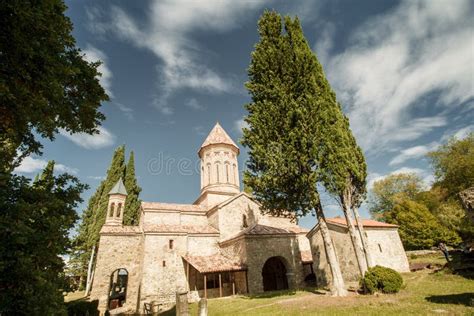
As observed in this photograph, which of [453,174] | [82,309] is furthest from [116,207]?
[453,174]

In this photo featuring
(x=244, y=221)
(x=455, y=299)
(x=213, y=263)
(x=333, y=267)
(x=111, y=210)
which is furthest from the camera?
(x=244, y=221)

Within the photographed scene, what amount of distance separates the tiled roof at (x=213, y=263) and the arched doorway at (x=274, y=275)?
4.84 meters

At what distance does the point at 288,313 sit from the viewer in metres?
8.43

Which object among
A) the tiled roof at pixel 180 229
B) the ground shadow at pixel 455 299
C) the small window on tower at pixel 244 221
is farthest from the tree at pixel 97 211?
the ground shadow at pixel 455 299

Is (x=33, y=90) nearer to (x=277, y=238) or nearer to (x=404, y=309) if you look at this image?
(x=404, y=309)

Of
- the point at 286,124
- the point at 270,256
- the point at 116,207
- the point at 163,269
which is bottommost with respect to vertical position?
the point at 163,269

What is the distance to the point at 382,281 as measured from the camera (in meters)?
10.1

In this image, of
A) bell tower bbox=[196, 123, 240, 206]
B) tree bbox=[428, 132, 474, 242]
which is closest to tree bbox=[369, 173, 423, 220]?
tree bbox=[428, 132, 474, 242]

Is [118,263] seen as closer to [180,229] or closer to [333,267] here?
[180,229]

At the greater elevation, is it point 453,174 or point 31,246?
point 453,174

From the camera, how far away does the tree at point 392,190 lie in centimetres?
3481

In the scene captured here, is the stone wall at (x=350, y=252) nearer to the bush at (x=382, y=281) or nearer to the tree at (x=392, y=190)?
the bush at (x=382, y=281)

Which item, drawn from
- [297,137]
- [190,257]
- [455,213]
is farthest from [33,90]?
[455,213]

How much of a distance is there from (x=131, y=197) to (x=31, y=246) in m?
24.1
